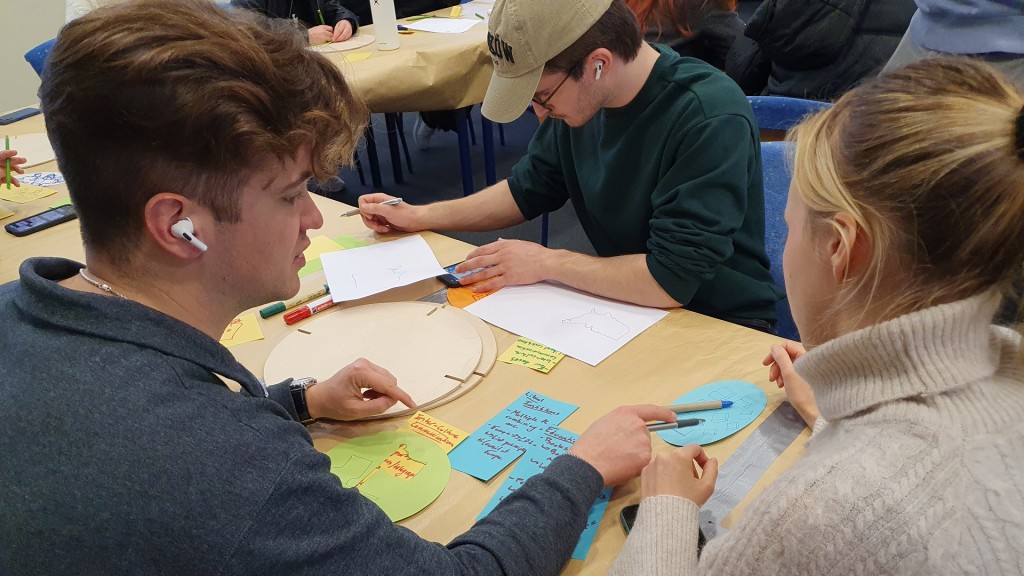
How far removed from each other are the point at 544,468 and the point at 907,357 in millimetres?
456

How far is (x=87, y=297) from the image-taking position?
652mm

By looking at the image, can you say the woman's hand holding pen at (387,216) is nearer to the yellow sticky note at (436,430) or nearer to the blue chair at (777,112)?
the yellow sticky note at (436,430)

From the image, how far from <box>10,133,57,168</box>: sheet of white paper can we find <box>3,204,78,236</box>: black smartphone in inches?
16.4

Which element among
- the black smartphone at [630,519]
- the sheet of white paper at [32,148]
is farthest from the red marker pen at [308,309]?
the sheet of white paper at [32,148]

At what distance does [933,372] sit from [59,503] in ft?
2.58

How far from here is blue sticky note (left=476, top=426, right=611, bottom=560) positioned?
866 millimetres

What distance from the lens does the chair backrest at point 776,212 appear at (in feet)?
5.24

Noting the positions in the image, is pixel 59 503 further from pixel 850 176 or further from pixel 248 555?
pixel 850 176

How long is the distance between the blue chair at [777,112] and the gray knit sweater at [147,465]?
4.93 ft

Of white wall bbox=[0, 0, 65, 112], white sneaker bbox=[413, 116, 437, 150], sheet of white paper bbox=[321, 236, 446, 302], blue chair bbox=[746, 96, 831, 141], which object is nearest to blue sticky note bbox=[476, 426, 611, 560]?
sheet of white paper bbox=[321, 236, 446, 302]

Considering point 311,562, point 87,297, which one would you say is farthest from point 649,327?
point 87,297

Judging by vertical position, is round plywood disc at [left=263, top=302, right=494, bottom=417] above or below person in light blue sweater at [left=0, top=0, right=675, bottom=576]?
below

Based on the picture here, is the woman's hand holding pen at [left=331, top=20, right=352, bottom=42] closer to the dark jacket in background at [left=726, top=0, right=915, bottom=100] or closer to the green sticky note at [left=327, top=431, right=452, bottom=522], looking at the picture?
the dark jacket in background at [left=726, top=0, right=915, bottom=100]

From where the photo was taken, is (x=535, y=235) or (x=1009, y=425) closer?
(x=1009, y=425)
